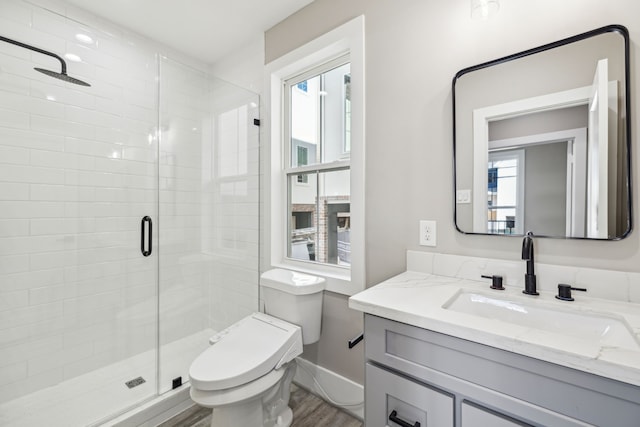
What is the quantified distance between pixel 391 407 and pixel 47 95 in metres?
2.42

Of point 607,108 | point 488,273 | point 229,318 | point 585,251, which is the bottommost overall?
point 229,318

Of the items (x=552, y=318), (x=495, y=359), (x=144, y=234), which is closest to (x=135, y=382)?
(x=144, y=234)

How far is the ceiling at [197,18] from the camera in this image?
1825 millimetres

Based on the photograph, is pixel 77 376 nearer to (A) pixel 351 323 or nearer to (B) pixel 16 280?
(B) pixel 16 280

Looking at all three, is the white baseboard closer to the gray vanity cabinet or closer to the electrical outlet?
the gray vanity cabinet

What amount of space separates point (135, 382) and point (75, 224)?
1.08 m

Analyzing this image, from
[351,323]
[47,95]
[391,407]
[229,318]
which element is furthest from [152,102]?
[391,407]

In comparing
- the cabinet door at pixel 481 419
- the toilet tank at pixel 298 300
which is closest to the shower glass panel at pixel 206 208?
the toilet tank at pixel 298 300

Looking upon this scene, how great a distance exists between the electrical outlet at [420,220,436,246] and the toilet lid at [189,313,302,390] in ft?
2.61

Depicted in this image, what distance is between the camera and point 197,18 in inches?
77.1

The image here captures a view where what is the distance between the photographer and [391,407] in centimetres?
93

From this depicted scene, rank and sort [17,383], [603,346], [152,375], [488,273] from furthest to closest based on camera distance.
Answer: [152,375]
[17,383]
[488,273]
[603,346]

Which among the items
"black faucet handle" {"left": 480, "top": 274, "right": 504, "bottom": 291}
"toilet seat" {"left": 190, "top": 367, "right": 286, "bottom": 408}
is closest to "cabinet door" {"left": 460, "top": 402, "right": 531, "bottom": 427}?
"black faucet handle" {"left": 480, "top": 274, "right": 504, "bottom": 291}

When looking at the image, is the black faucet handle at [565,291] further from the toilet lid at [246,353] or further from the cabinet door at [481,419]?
the toilet lid at [246,353]
